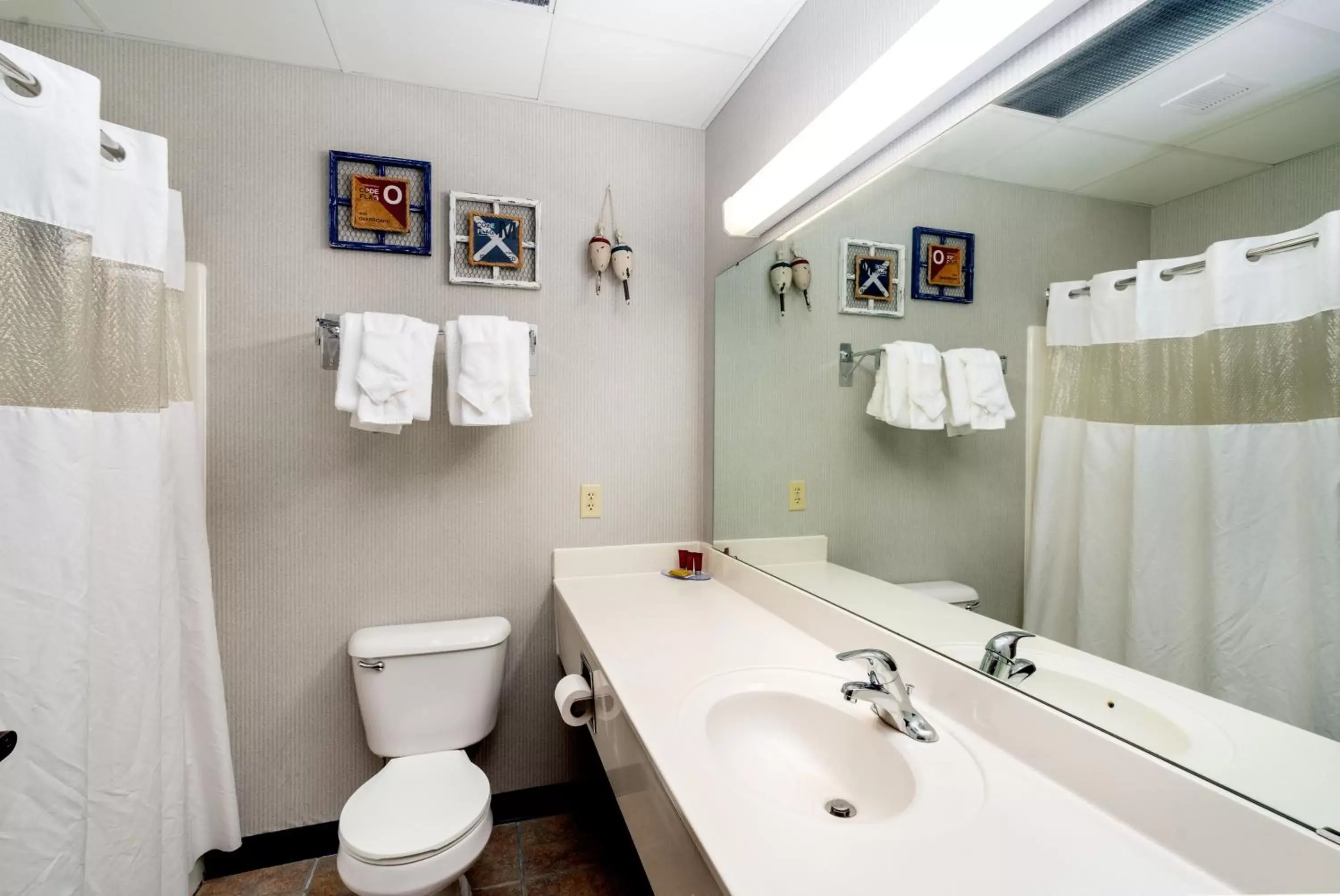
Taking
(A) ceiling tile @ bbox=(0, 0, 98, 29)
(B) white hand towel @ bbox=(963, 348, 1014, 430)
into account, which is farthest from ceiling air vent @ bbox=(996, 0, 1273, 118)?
(A) ceiling tile @ bbox=(0, 0, 98, 29)

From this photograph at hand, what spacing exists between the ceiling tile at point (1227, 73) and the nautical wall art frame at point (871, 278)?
386mm

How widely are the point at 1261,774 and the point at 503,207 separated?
6.36 feet

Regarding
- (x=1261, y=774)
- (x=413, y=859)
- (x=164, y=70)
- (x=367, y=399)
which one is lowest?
(x=413, y=859)

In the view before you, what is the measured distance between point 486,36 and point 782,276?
989 mm

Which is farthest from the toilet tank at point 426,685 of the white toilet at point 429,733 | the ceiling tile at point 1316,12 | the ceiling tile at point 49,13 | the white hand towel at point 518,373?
the ceiling tile at point 1316,12

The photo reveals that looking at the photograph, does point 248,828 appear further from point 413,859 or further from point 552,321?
point 552,321

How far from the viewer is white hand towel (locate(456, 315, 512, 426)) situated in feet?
5.01

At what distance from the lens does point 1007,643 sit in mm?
874

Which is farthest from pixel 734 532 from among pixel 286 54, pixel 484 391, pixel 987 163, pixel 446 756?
pixel 286 54

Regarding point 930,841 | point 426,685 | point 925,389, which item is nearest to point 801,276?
point 925,389

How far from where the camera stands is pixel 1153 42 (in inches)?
28.5

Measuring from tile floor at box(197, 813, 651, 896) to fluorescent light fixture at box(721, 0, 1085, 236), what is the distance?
1886 millimetres

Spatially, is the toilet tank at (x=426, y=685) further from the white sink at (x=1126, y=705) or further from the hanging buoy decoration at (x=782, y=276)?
the white sink at (x=1126, y=705)

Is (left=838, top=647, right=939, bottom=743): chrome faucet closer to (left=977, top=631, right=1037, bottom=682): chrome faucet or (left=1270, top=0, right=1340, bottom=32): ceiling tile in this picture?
(left=977, top=631, right=1037, bottom=682): chrome faucet
